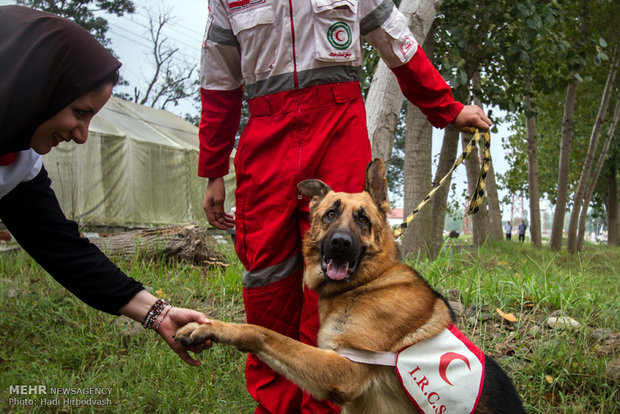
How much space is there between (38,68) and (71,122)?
261mm

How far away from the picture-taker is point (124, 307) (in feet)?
7.44

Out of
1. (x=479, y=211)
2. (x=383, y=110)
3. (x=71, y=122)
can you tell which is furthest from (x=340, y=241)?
(x=479, y=211)

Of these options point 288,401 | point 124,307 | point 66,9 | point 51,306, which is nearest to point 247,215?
point 124,307

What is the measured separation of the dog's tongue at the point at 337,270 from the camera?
2.29m

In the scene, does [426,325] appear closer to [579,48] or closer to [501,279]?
[501,279]

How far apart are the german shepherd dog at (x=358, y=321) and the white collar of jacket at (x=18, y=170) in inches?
40.4

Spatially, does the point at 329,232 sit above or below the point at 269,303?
above

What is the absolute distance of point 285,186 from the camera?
8.00 ft

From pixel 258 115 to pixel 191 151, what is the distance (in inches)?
544

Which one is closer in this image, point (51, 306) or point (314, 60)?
point (314, 60)

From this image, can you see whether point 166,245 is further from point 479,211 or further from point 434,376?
point 479,211

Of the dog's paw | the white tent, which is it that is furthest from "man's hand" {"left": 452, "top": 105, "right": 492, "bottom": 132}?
the white tent

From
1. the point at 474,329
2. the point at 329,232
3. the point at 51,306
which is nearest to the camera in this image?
the point at 329,232

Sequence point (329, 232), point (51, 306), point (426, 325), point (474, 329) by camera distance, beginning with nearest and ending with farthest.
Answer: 1. point (426, 325)
2. point (329, 232)
3. point (474, 329)
4. point (51, 306)
